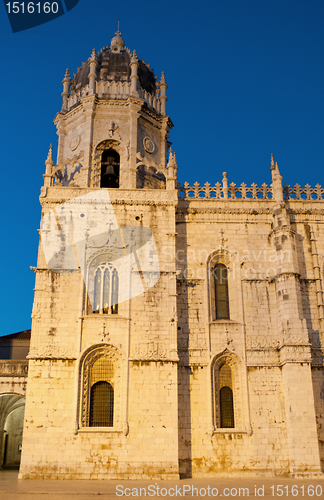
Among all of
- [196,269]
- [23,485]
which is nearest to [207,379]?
[196,269]

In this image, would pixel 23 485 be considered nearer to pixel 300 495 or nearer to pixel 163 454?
pixel 163 454

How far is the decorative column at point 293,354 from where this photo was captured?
20047 millimetres

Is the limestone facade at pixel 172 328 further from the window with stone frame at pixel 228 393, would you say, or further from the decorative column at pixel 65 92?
the decorative column at pixel 65 92

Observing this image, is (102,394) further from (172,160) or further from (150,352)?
(172,160)

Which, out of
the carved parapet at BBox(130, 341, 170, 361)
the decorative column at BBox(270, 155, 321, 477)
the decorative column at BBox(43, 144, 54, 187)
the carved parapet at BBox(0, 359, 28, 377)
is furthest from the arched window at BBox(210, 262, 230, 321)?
the carved parapet at BBox(0, 359, 28, 377)

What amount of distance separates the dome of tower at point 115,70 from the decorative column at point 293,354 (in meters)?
10.7

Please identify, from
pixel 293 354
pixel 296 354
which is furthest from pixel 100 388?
pixel 296 354

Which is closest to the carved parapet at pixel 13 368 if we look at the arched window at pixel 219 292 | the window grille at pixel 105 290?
the window grille at pixel 105 290

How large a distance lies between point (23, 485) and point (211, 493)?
22.2 ft

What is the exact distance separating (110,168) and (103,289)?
277 inches

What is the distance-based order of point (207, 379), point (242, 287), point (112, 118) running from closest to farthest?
point (207, 379), point (242, 287), point (112, 118)

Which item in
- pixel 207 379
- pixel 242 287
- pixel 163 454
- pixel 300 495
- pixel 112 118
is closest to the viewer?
pixel 300 495

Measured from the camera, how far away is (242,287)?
23.3 meters

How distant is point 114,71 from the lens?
27.8m
